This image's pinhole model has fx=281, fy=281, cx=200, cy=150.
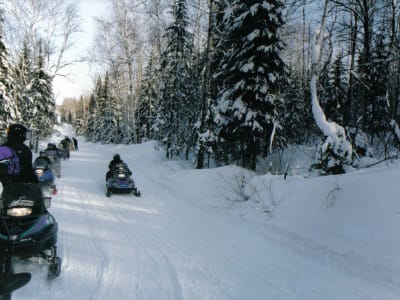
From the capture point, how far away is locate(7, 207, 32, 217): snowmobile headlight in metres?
3.63

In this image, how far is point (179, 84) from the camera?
2020 cm

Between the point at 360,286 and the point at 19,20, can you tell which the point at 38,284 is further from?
the point at 19,20

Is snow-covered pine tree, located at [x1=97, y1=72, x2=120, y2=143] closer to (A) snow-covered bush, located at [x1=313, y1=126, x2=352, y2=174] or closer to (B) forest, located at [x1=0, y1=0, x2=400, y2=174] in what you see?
(B) forest, located at [x1=0, y1=0, x2=400, y2=174]

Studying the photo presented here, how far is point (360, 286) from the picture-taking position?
3.66 m

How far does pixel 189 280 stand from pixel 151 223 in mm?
2778

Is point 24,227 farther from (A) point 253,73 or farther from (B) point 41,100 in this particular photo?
(B) point 41,100

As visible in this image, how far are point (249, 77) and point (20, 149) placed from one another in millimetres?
8932

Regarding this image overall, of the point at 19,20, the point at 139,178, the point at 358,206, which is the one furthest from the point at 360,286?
the point at 19,20

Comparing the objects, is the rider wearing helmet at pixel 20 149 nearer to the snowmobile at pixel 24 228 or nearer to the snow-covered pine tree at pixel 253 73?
the snowmobile at pixel 24 228

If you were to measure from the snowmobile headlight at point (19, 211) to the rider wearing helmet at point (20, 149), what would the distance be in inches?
30.9

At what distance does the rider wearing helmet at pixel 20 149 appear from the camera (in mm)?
4207

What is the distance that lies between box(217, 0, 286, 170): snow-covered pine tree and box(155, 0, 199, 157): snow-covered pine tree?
7541 mm

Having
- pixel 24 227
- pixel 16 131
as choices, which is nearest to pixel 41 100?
pixel 16 131

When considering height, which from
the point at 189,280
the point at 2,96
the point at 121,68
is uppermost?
the point at 121,68
